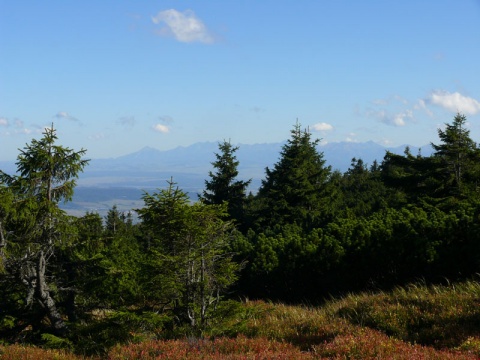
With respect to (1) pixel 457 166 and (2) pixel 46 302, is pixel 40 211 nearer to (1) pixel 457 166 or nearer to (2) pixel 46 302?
(2) pixel 46 302

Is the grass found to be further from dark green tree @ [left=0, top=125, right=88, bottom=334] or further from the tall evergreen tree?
the tall evergreen tree

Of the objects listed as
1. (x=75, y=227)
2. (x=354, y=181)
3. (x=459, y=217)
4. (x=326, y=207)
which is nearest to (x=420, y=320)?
(x=459, y=217)

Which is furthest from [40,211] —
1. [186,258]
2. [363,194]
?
[363,194]

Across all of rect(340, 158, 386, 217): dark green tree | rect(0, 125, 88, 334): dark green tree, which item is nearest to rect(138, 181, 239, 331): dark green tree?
rect(0, 125, 88, 334): dark green tree

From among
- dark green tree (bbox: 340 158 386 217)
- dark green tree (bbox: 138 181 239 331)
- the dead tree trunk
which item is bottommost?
the dead tree trunk

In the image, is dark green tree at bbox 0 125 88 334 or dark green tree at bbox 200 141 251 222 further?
dark green tree at bbox 200 141 251 222

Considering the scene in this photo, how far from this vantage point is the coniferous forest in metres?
8.64

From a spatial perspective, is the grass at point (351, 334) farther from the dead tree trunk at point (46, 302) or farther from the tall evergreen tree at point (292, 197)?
the tall evergreen tree at point (292, 197)

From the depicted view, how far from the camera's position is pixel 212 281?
10430 mm

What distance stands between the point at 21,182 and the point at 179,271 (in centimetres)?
592

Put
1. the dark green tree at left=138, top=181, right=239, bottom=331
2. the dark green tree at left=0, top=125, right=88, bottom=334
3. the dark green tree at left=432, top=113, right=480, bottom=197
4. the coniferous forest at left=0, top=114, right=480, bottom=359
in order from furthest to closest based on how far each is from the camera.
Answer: the dark green tree at left=432, top=113, right=480, bottom=197 < the dark green tree at left=0, top=125, right=88, bottom=334 < the dark green tree at left=138, top=181, right=239, bottom=331 < the coniferous forest at left=0, top=114, right=480, bottom=359

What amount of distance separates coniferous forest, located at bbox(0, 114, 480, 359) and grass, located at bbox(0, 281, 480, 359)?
0.14 feet

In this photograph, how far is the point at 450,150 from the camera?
2569 centimetres

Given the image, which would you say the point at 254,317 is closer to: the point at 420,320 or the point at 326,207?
the point at 420,320
